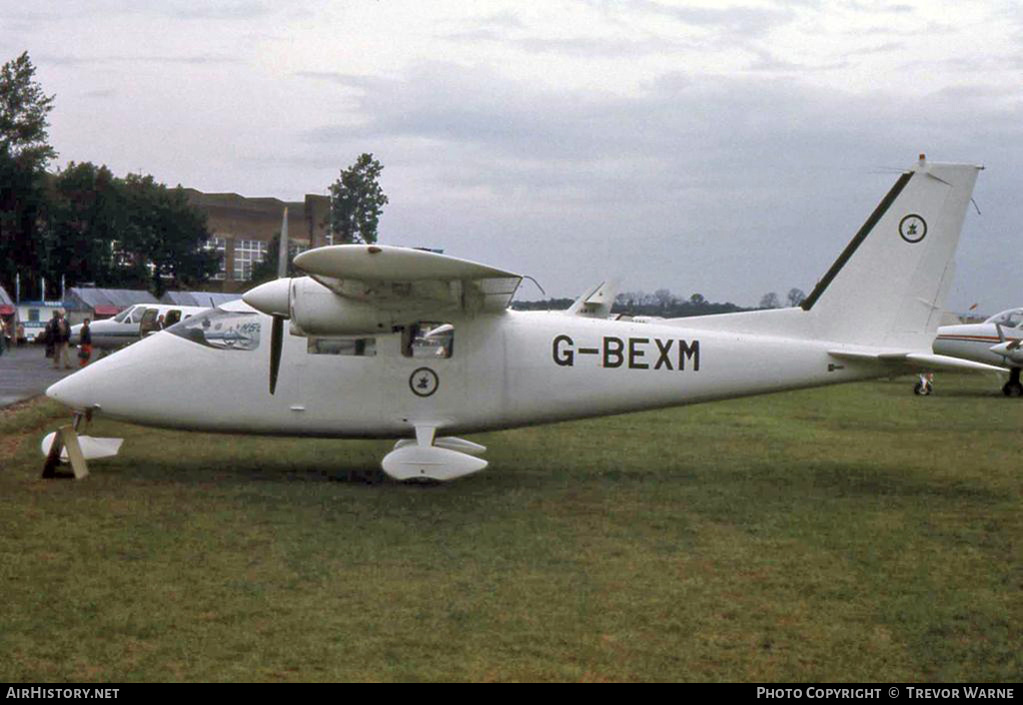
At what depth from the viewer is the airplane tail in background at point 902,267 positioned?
41.3ft

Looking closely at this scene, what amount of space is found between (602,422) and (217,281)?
299 ft

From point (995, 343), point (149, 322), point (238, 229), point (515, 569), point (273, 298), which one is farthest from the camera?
point (238, 229)

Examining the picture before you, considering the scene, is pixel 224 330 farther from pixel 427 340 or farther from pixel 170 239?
pixel 170 239

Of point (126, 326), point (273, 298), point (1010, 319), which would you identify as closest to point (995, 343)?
point (1010, 319)

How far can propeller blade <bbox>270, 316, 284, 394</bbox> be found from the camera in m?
12.2

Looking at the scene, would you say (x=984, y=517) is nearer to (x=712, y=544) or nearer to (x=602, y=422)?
(x=712, y=544)

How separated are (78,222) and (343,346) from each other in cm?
8040

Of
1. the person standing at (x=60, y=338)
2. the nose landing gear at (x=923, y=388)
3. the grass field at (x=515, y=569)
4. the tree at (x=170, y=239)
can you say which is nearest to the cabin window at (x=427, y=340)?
the grass field at (x=515, y=569)

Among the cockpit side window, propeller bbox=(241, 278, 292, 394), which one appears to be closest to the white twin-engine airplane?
propeller bbox=(241, 278, 292, 394)

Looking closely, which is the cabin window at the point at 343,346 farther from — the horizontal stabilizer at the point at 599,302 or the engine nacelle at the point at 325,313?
the horizontal stabilizer at the point at 599,302

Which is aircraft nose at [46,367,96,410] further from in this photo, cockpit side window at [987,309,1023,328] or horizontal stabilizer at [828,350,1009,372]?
cockpit side window at [987,309,1023,328]

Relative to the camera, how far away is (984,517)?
35.1ft

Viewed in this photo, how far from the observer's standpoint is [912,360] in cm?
1225
